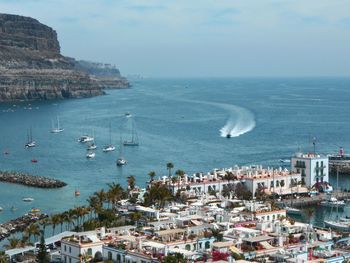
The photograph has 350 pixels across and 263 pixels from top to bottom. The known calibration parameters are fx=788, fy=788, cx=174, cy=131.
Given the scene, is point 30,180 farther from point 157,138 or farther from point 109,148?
point 157,138

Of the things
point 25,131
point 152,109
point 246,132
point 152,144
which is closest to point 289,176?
point 152,144

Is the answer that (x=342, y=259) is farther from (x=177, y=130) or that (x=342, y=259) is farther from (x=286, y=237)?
(x=177, y=130)

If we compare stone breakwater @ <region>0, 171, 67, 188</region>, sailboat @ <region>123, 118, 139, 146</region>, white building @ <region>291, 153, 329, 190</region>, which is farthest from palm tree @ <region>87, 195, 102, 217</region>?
sailboat @ <region>123, 118, 139, 146</region>

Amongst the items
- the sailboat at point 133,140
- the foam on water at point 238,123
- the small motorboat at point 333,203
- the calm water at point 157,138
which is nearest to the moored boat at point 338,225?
the calm water at point 157,138

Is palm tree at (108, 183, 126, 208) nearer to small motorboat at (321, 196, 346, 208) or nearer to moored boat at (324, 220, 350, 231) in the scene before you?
moored boat at (324, 220, 350, 231)

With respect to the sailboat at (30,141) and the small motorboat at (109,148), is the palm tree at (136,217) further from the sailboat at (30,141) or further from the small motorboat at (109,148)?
the sailboat at (30,141)

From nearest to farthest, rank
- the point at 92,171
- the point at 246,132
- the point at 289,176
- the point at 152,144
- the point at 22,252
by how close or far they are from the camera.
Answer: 1. the point at 22,252
2. the point at 289,176
3. the point at 92,171
4. the point at 152,144
5. the point at 246,132
